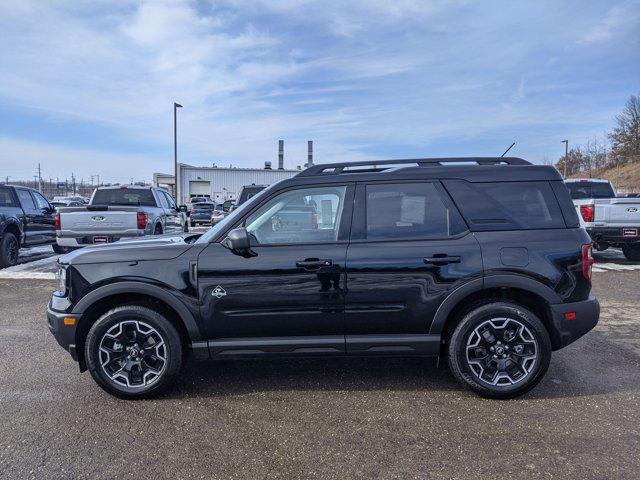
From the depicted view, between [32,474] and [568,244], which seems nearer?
[32,474]

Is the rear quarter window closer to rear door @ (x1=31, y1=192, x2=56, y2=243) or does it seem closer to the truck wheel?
the truck wheel

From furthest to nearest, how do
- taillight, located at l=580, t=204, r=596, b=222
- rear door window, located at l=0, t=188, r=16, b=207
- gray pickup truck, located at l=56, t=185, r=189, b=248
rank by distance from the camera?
1. rear door window, located at l=0, t=188, r=16, b=207
2. taillight, located at l=580, t=204, r=596, b=222
3. gray pickup truck, located at l=56, t=185, r=189, b=248

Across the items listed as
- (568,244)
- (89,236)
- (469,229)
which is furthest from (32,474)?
(89,236)

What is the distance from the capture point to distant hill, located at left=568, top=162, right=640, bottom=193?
154ft

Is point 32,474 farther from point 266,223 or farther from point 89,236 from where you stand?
point 89,236

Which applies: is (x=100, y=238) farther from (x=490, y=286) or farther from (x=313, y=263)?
(x=490, y=286)

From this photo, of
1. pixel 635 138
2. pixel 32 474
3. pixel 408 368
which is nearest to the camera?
pixel 32 474

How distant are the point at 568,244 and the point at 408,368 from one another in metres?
1.76

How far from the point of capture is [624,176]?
168 ft

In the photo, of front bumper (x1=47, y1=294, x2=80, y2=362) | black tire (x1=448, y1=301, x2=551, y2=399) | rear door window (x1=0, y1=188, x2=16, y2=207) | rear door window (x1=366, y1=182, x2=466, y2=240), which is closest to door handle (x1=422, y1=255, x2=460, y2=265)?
rear door window (x1=366, y1=182, x2=466, y2=240)

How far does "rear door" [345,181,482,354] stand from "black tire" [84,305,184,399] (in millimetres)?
1413

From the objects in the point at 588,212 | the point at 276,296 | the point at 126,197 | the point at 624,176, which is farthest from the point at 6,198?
the point at 624,176

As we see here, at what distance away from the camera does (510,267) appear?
3580 millimetres

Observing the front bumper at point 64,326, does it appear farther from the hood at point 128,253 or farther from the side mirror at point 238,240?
the side mirror at point 238,240
